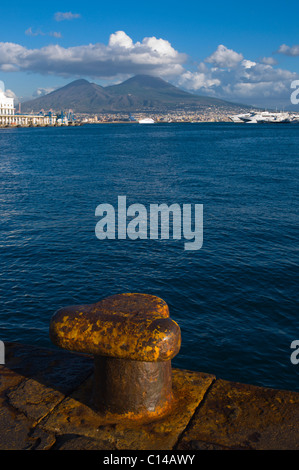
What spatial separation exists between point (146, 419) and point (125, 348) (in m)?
0.80

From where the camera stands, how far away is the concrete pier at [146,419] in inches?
141

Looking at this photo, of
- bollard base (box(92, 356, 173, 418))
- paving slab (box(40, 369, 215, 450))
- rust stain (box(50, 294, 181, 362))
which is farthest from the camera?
bollard base (box(92, 356, 173, 418))

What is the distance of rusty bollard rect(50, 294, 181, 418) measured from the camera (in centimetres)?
373

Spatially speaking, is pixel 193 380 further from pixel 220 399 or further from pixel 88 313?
pixel 88 313

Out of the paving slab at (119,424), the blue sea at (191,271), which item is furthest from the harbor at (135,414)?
the blue sea at (191,271)

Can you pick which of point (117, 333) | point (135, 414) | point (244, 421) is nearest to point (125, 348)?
point (117, 333)

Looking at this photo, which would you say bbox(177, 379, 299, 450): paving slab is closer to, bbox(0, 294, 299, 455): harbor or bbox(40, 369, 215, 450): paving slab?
bbox(0, 294, 299, 455): harbor

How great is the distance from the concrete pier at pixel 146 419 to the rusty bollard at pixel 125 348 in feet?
0.53

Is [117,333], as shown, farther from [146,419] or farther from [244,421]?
[244,421]

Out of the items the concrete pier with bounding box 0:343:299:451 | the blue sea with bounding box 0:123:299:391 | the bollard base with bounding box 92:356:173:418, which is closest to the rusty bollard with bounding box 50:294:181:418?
the bollard base with bounding box 92:356:173:418

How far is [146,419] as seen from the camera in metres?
3.96

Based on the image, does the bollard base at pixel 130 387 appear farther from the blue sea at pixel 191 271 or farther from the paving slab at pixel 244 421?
the blue sea at pixel 191 271

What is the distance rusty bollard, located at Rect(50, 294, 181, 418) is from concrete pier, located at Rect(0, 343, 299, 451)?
16 centimetres

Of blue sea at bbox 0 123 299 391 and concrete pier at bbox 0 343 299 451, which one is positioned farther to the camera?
blue sea at bbox 0 123 299 391
